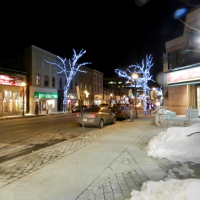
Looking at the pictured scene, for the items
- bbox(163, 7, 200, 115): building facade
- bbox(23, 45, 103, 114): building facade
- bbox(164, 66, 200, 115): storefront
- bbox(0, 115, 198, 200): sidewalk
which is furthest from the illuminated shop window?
bbox(0, 115, 198, 200): sidewalk

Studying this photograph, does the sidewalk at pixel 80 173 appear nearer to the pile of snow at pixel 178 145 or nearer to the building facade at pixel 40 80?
the pile of snow at pixel 178 145

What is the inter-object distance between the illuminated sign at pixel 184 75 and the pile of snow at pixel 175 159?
25.4ft

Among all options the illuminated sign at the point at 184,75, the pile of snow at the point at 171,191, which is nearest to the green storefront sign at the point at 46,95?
the illuminated sign at the point at 184,75

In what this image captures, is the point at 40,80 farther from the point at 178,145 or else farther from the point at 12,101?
the point at 178,145

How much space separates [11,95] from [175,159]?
30658 millimetres

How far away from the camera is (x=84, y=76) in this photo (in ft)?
194

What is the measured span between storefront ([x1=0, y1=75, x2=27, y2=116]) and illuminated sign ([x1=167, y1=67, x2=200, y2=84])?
20268mm

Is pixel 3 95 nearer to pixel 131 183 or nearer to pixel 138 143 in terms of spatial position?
pixel 138 143

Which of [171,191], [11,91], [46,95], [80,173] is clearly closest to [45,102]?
[46,95]

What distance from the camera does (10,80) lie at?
3309 centimetres

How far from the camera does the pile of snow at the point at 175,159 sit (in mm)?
3949

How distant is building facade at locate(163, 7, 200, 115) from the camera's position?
53.7ft

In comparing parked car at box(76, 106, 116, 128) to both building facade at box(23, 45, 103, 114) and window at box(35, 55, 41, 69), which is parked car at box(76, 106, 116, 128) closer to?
building facade at box(23, 45, 103, 114)

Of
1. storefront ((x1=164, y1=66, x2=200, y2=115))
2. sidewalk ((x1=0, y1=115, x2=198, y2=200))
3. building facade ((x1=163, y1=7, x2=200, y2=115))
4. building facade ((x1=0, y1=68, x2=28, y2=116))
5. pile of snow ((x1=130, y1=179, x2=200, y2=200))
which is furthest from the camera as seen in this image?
building facade ((x1=0, y1=68, x2=28, y2=116))
